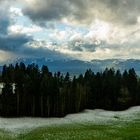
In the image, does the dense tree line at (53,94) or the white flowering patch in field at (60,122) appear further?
Answer: the dense tree line at (53,94)

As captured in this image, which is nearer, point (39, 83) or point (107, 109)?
point (39, 83)

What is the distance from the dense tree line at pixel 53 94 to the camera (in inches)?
4493

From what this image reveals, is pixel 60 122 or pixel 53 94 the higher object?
pixel 53 94

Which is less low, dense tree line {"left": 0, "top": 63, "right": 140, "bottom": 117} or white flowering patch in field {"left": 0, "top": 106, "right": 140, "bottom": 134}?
dense tree line {"left": 0, "top": 63, "right": 140, "bottom": 117}

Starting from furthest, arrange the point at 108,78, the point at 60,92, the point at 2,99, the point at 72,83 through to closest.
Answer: the point at 108,78
the point at 72,83
the point at 60,92
the point at 2,99

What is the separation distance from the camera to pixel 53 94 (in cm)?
11938

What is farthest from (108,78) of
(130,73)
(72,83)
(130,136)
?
(130,136)

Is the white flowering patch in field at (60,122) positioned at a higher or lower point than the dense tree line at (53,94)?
lower

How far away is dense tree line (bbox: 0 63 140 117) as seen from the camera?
11412 cm

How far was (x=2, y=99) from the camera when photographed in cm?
11212

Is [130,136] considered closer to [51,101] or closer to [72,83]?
[51,101]

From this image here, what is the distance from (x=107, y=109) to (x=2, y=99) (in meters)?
44.4

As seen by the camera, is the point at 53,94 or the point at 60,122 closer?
the point at 60,122

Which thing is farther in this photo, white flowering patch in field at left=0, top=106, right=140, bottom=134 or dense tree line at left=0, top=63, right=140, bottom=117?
dense tree line at left=0, top=63, right=140, bottom=117
